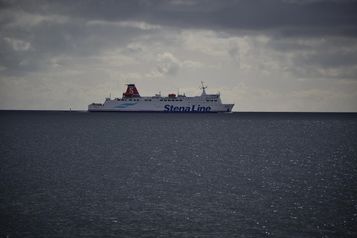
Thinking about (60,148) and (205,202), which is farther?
(60,148)

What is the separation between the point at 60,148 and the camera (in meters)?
74.9

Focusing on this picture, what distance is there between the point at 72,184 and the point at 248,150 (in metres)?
39.4

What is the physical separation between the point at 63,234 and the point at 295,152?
5173cm

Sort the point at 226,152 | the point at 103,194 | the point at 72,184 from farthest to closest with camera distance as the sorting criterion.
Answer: the point at 226,152
the point at 72,184
the point at 103,194

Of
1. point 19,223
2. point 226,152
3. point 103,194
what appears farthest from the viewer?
point 226,152

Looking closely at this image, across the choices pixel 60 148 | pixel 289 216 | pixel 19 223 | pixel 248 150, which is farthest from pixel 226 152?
pixel 19 223

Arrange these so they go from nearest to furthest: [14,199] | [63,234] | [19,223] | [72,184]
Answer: [63,234], [19,223], [14,199], [72,184]

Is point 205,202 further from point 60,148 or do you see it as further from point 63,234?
point 60,148

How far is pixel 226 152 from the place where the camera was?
71375 millimetres

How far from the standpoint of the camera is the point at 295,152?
7231cm

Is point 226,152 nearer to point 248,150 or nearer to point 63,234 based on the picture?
point 248,150

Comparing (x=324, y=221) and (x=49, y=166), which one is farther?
(x=49, y=166)

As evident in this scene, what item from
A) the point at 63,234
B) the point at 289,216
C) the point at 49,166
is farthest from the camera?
the point at 49,166

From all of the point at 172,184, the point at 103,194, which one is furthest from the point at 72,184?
the point at 172,184
